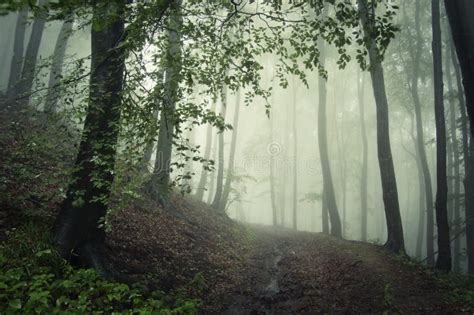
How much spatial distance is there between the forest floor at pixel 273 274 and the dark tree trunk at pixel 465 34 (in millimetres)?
4469

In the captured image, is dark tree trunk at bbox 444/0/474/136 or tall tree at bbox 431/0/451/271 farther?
tall tree at bbox 431/0/451/271

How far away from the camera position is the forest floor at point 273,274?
7797 millimetres

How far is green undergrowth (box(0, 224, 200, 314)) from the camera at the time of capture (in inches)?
180

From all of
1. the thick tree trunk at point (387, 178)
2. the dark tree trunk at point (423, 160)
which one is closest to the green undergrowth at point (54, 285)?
the thick tree trunk at point (387, 178)

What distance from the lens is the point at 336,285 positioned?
9195mm

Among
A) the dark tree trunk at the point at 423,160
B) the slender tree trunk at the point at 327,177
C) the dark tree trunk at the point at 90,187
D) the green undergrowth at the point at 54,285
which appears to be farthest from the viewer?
the slender tree trunk at the point at 327,177

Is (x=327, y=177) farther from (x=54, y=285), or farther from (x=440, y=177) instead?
(x=54, y=285)

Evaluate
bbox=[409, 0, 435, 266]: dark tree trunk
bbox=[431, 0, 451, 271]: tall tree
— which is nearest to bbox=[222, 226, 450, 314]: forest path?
bbox=[431, 0, 451, 271]: tall tree

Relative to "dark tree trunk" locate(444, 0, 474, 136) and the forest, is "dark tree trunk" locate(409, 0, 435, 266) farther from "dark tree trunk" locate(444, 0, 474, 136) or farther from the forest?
"dark tree trunk" locate(444, 0, 474, 136)

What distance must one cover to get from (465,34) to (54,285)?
23.8ft

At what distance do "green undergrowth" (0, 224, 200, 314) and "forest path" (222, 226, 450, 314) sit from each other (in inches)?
102

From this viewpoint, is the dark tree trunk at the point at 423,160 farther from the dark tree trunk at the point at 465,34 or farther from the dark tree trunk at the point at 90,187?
the dark tree trunk at the point at 90,187

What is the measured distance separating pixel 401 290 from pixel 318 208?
60.0m

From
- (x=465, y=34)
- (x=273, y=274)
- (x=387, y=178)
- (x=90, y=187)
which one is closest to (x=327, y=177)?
(x=387, y=178)
